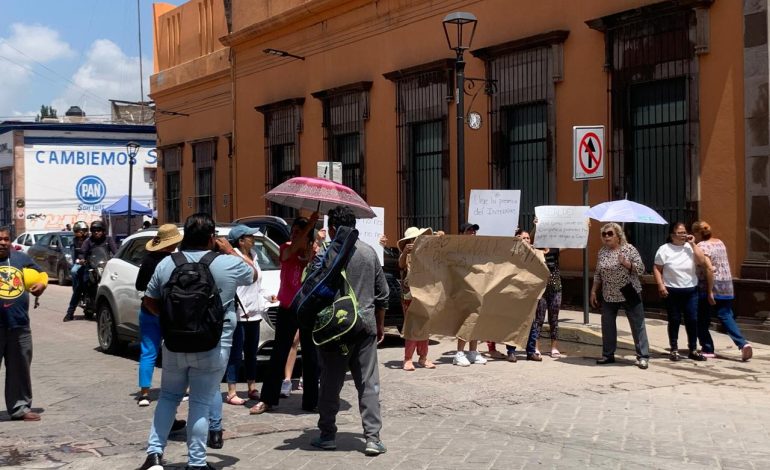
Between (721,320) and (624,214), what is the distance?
1.82 meters

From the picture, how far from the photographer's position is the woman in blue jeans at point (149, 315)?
7.89 metres

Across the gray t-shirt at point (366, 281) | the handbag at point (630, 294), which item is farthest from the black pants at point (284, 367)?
the handbag at point (630, 294)

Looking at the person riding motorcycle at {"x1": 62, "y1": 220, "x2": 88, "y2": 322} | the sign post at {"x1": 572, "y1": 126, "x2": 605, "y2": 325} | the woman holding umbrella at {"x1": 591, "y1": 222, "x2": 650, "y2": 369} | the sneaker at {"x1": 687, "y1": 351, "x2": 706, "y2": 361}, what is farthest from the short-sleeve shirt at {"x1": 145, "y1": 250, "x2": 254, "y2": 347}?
the person riding motorcycle at {"x1": 62, "y1": 220, "x2": 88, "y2": 322}

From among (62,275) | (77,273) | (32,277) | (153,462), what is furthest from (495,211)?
(62,275)

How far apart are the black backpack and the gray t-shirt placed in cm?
124

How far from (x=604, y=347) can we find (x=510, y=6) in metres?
8.15

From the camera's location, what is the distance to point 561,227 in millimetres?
11922

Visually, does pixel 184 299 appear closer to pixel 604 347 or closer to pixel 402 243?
pixel 402 243

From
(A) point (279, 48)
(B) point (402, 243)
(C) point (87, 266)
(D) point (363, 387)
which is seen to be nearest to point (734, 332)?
(B) point (402, 243)

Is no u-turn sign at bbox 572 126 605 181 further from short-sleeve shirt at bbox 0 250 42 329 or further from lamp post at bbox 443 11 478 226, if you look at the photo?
short-sleeve shirt at bbox 0 250 42 329

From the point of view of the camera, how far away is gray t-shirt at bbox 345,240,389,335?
6762 mm

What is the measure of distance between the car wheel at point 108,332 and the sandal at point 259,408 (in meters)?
4.11

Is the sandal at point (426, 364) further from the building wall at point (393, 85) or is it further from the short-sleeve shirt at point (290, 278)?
the building wall at point (393, 85)

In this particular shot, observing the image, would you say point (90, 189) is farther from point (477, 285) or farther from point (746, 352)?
point (746, 352)
